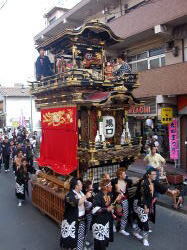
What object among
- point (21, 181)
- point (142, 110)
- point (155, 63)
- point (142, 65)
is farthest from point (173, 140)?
point (21, 181)

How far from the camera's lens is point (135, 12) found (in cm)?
1543

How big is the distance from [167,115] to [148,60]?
13.4ft

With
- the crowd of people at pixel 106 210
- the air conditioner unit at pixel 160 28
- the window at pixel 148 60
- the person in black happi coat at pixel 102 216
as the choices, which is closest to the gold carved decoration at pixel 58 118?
the crowd of people at pixel 106 210

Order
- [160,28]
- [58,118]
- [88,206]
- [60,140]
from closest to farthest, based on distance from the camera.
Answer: [88,206] < [60,140] < [58,118] < [160,28]

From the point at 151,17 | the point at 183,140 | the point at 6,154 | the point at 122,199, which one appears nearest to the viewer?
the point at 122,199

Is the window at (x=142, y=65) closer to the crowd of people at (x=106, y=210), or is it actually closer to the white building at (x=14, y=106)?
the crowd of people at (x=106, y=210)

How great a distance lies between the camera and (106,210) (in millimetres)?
5828

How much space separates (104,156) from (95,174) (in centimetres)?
102

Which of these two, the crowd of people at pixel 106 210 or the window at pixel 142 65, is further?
the window at pixel 142 65

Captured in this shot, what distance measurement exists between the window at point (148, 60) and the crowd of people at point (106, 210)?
10.2m

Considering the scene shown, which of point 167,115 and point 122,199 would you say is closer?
point 122,199

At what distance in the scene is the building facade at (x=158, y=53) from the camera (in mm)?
13594

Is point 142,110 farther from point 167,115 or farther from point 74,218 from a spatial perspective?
point 74,218

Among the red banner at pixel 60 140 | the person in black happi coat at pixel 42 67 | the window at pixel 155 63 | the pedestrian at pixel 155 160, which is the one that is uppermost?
the window at pixel 155 63
